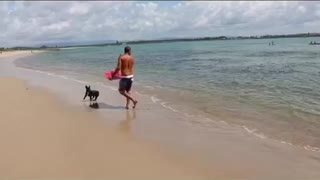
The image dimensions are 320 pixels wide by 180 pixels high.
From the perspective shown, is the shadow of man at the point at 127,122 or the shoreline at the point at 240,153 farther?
the shadow of man at the point at 127,122

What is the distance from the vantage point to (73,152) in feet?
22.5

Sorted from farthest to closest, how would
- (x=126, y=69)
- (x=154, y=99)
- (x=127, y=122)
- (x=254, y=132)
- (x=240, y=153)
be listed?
(x=154, y=99), (x=126, y=69), (x=127, y=122), (x=254, y=132), (x=240, y=153)

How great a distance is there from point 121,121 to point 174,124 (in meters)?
1.31

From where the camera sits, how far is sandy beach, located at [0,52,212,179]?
5922mm

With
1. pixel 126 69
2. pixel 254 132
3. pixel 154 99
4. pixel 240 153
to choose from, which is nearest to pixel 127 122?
pixel 126 69

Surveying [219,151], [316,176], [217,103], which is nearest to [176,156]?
[219,151]

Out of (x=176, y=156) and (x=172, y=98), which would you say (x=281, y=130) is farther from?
(x=172, y=98)

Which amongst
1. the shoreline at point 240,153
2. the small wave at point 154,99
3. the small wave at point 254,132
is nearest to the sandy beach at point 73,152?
the shoreline at point 240,153

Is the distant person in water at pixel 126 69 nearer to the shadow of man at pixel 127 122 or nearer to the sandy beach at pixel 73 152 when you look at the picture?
the shadow of man at pixel 127 122

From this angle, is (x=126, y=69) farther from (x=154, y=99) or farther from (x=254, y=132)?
(x=254, y=132)

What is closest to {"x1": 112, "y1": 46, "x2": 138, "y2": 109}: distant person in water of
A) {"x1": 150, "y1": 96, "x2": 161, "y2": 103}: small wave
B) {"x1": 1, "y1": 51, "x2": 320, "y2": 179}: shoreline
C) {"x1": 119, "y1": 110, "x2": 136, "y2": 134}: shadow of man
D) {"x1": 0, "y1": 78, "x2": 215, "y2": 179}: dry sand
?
{"x1": 119, "y1": 110, "x2": 136, "y2": 134}: shadow of man

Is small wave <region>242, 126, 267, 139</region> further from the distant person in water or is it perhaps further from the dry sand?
the distant person in water

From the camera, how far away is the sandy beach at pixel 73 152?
5.92 meters

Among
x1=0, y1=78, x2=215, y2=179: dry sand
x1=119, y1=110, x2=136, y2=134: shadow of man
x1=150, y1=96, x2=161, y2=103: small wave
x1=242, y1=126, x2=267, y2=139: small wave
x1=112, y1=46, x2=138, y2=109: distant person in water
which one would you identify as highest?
x1=112, y1=46, x2=138, y2=109: distant person in water
